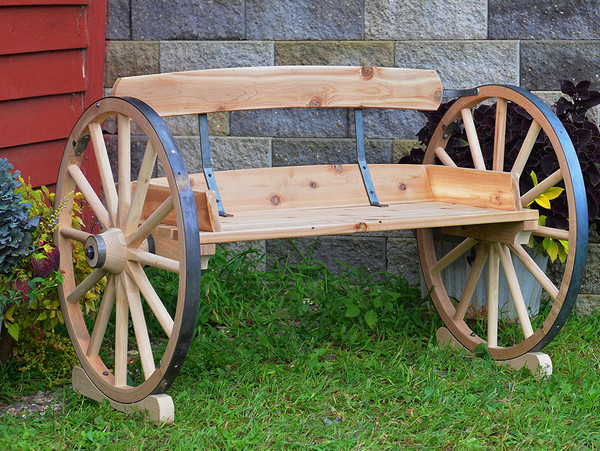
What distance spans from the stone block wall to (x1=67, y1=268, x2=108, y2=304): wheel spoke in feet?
4.11

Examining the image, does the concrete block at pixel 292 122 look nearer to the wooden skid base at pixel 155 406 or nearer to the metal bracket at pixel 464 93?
the metal bracket at pixel 464 93

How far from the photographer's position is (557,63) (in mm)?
3342

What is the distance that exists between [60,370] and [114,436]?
634 mm

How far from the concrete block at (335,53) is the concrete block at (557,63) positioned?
581mm

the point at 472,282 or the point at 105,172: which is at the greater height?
the point at 105,172

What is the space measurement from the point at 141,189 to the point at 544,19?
1960 millimetres

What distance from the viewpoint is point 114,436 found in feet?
7.25

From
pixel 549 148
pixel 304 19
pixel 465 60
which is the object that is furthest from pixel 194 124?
pixel 549 148

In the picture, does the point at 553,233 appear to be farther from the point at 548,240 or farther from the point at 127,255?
the point at 127,255

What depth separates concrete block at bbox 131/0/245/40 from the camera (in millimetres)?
3549

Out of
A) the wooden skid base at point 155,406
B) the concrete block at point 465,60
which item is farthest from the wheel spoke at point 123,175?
the concrete block at point 465,60

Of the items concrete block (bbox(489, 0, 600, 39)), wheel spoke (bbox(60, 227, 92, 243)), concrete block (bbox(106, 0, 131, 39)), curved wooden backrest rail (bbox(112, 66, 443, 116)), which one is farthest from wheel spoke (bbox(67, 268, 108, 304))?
concrete block (bbox(489, 0, 600, 39))

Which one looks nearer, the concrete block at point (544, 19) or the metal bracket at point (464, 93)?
the metal bracket at point (464, 93)

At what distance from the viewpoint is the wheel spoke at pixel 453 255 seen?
291cm
